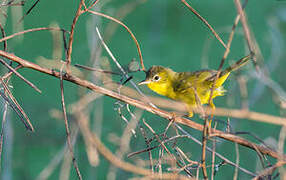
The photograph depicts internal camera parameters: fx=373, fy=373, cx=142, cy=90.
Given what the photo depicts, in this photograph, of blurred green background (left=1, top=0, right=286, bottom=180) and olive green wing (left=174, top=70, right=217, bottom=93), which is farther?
blurred green background (left=1, top=0, right=286, bottom=180)

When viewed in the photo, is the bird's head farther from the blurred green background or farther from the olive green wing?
the blurred green background

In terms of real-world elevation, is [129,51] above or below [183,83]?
above

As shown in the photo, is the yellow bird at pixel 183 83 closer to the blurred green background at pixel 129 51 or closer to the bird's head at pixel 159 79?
the bird's head at pixel 159 79

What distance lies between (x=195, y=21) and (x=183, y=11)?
0.82ft

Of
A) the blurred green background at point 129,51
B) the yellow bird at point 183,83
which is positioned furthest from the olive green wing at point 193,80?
the blurred green background at point 129,51

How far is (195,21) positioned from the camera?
588cm

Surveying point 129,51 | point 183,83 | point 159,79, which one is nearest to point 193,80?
point 183,83

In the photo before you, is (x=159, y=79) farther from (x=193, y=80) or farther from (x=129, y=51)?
(x=129, y=51)

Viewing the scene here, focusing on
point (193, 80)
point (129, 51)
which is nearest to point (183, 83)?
point (193, 80)

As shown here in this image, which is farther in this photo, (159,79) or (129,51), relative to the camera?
(129,51)

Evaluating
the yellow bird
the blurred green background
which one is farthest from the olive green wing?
the blurred green background

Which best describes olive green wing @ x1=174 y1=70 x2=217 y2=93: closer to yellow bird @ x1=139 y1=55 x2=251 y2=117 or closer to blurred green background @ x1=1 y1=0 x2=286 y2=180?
yellow bird @ x1=139 y1=55 x2=251 y2=117

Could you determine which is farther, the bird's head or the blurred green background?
the blurred green background

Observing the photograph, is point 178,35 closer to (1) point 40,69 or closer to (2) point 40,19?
(2) point 40,19
